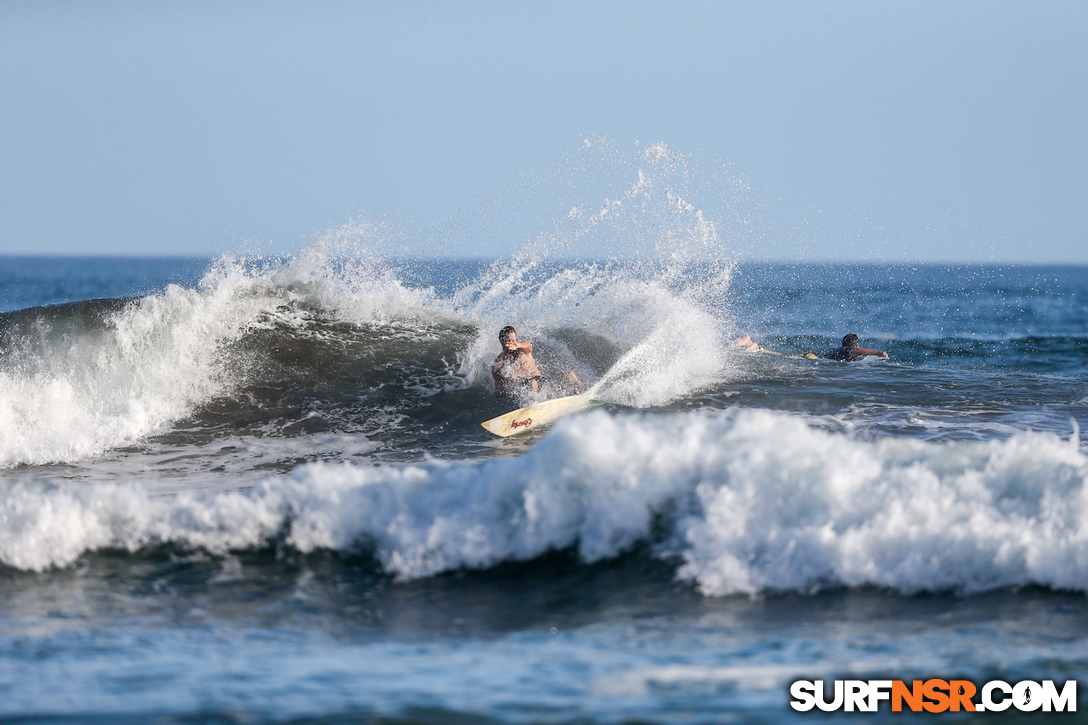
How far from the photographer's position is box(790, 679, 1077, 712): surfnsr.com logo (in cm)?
359

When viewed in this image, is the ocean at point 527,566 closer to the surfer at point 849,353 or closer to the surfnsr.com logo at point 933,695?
the surfnsr.com logo at point 933,695

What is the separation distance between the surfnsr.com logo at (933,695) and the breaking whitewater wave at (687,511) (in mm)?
1122

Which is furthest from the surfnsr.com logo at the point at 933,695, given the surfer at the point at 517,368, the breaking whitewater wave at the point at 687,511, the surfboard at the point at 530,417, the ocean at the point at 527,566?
the surfer at the point at 517,368

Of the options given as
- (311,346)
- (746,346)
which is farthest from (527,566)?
(746,346)

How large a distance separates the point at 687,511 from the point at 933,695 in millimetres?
2023

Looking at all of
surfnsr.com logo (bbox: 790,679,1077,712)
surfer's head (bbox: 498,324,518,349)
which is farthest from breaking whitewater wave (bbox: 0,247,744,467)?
surfnsr.com logo (bbox: 790,679,1077,712)

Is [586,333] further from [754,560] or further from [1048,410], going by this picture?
[754,560]

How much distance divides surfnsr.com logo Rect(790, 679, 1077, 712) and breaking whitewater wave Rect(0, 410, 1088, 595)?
1.12 meters

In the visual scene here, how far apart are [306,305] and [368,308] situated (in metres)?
0.98

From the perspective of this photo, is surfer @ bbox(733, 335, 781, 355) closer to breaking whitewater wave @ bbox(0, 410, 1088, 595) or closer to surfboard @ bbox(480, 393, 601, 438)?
surfboard @ bbox(480, 393, 601, 438)

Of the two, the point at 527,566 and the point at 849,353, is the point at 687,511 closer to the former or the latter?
the point at 527,566

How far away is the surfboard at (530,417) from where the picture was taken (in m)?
9.69

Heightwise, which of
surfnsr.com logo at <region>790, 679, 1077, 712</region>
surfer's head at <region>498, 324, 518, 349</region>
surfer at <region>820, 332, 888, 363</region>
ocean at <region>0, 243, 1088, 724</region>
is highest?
surfer's head at <region>498, 324, 518, 349</region>

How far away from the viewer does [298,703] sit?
3.61 metres
